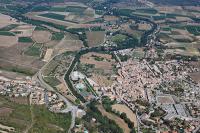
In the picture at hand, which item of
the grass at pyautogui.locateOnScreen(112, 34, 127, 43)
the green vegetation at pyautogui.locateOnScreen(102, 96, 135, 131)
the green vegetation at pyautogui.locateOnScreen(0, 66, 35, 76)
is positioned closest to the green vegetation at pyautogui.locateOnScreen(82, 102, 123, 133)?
the green vegetation at pyautogui.locateOnScreen(102, 96, 135, 131)

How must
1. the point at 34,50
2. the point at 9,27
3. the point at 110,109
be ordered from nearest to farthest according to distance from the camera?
the point at 110,109, the point at 34,50, the point at 9,27

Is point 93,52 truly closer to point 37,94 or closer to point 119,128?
point 37,94

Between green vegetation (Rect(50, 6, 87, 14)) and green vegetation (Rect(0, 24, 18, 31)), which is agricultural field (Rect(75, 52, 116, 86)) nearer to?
green vegetation (Rect(0, 24, 18, 31))

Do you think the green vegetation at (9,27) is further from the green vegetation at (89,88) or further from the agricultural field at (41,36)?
the green vegetation at (89,88)

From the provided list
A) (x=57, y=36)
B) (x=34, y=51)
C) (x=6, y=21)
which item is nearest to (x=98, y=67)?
(x=34, y=51)

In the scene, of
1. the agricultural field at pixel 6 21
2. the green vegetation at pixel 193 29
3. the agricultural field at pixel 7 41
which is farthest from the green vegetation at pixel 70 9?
the green vegetation at pixel 193 29

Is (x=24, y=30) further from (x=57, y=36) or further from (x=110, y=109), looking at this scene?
(x=110, y=109)
